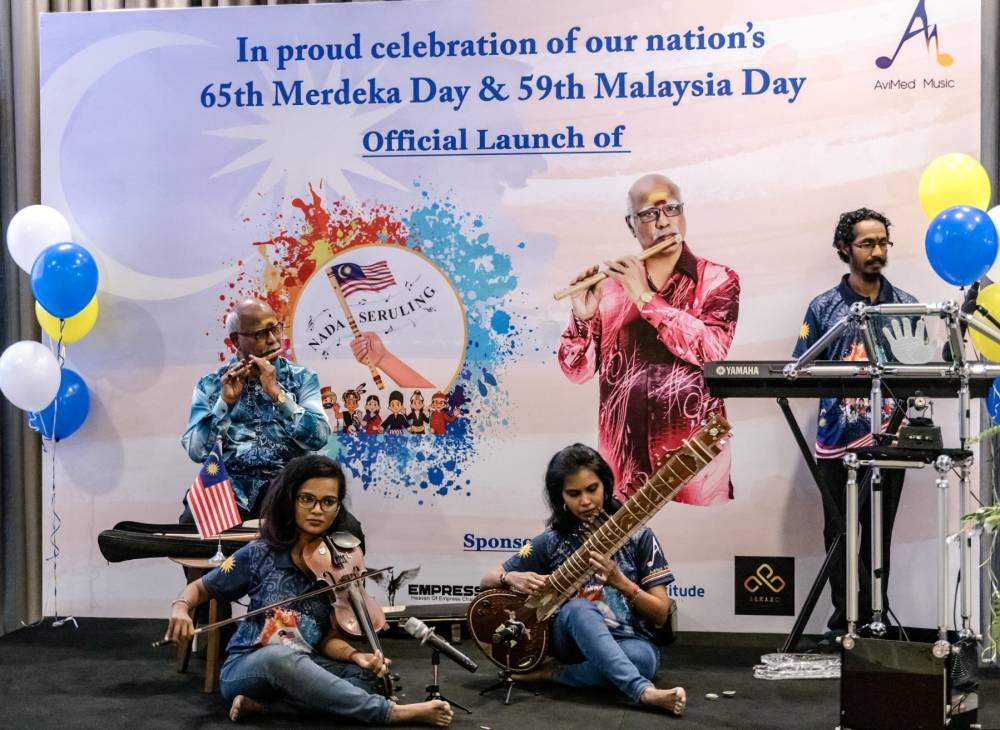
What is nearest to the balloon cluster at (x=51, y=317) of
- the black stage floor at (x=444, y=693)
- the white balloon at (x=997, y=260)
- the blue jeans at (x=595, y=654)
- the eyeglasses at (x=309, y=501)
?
Answer: the black stage floor at (x=444, y=693)

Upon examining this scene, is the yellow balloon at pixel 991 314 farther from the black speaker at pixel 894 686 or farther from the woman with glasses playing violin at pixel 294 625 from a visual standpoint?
the woman with glasses playing violin at pixel 294 625

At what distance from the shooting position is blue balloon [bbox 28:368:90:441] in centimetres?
568

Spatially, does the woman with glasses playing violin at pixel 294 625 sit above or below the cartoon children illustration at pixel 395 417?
below

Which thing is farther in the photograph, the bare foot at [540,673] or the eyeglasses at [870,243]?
the eyeglasses at [870,243]

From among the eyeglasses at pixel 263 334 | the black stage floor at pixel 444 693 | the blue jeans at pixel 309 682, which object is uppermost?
the eyeglasses at pixel 263 334

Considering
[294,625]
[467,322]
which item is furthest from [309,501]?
[467,322]

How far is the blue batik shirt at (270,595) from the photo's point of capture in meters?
4.24

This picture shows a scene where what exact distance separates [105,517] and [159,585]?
41 centimetres

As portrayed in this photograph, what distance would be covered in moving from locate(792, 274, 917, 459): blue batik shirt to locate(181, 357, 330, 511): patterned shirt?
2.08 meters

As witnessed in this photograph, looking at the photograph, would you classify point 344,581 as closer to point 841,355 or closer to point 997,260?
point 841,355

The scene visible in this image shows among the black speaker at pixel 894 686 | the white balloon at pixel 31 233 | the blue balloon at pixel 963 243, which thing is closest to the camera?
the black speaker at pixel 894 686

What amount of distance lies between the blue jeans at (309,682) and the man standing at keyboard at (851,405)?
2055 millimetres

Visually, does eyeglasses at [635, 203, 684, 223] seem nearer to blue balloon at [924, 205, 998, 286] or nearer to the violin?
blue balloon at [924, 205, 998, 286]

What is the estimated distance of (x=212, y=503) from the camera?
196 inches
